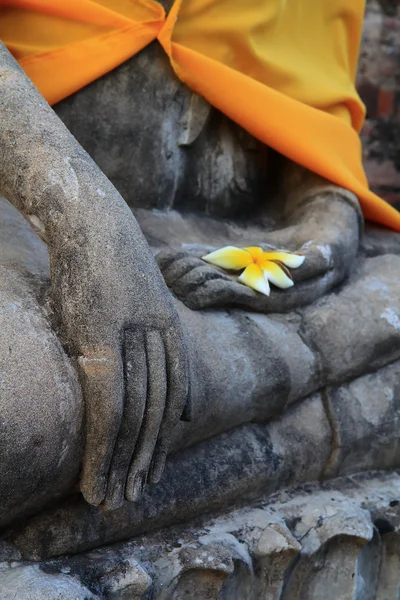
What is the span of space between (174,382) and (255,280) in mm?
349

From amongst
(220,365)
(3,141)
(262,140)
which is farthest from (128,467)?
(262,140)

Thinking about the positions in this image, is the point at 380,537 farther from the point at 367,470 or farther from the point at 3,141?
the point at 3,141

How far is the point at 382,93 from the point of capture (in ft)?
8.71

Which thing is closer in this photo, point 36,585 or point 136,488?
point 36,585

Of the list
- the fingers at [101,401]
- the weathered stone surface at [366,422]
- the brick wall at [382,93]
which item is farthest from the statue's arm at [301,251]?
the brick wall at [382,93]

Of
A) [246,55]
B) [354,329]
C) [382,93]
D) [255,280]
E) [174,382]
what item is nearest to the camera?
[174,382]

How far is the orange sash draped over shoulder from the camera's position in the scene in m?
1.43

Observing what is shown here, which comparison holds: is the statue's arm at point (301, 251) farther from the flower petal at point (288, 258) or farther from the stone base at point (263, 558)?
the stone base at point (263, 558)

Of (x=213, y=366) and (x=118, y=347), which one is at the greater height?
(x=118, y=347)

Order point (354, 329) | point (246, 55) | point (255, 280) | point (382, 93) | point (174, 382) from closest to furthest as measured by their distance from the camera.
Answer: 1. point (174, 382)
2. point (255, 280)
3. point (354, 329)
4. point (246, 55)
5. point (382, 93)

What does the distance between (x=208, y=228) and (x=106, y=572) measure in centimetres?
74

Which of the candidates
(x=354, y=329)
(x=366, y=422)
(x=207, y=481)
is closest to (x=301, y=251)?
(x=354, y=329)

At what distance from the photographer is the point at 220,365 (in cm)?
122

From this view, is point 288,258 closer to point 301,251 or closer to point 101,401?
point 301,251
